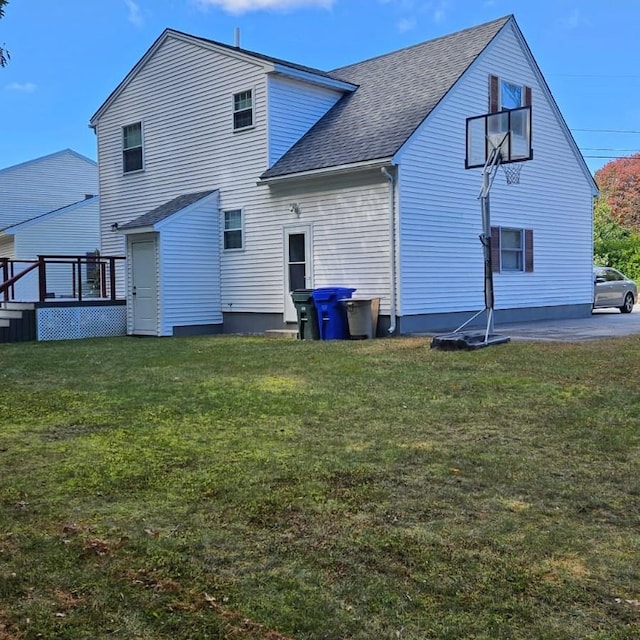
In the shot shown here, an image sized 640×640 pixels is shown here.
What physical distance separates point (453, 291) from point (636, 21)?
26458mm

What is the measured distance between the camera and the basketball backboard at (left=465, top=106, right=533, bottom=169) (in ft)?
39.1

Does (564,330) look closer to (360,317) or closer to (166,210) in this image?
(360,317)

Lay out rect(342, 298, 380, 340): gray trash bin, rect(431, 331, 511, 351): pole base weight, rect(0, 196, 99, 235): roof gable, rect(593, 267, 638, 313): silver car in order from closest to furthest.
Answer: rect(431, 331, 511, 351): pole base weight < rect(342, 298, 380, 340): gray trash bin < rect(593, 267, 638, 313): silver car < rect(0, 196, 99, 235): roof gable

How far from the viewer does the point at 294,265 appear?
15062 mm

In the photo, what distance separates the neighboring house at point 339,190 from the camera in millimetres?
13734

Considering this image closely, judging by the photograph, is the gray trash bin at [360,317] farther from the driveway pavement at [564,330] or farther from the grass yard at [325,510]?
the grass yard at [325,510]

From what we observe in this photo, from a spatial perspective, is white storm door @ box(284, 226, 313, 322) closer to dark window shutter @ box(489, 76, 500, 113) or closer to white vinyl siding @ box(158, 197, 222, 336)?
white vinyl siding @ box(158, 197, 222, 336)

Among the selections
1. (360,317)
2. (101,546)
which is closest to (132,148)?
(360,317)

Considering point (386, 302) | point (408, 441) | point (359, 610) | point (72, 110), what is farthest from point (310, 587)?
point (72, 110)

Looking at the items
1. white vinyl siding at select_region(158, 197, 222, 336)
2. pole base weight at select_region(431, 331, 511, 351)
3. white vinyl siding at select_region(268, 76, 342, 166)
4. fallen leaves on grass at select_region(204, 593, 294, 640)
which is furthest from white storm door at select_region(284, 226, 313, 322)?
fallen leaves on grass at select_region(204, 593, 294, 640)

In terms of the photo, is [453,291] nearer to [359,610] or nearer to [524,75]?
[524,75]

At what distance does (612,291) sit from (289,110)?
11441mm

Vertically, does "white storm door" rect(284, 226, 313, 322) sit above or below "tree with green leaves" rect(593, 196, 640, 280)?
below

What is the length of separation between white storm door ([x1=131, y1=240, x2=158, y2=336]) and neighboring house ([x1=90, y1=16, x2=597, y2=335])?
0.04 m
